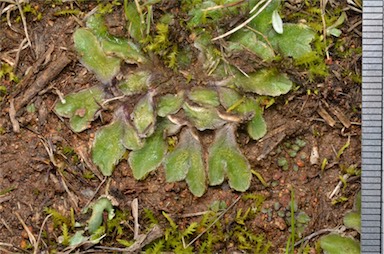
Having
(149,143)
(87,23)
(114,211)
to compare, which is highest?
(87,23)

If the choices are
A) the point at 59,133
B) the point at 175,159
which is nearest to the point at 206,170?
the point at 175,159

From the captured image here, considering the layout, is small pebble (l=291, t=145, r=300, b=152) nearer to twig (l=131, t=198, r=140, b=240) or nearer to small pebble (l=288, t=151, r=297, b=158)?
small pebble (l=288, t=151, r=297, b=158)

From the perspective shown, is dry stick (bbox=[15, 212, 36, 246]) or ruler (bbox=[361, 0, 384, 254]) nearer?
ruler (bbox=[361, 0, 384, 254])

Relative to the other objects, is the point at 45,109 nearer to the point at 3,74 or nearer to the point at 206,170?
the point at 3,74

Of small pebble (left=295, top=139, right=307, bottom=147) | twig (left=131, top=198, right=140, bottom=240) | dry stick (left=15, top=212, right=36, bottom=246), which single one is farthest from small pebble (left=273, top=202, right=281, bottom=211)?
dry stick (left=15, top=212, right=36, bottom=246)

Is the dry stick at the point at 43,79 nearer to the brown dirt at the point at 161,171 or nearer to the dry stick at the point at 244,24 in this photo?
the brown dirt at the point at 161,171

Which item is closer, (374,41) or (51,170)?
(374,41)
